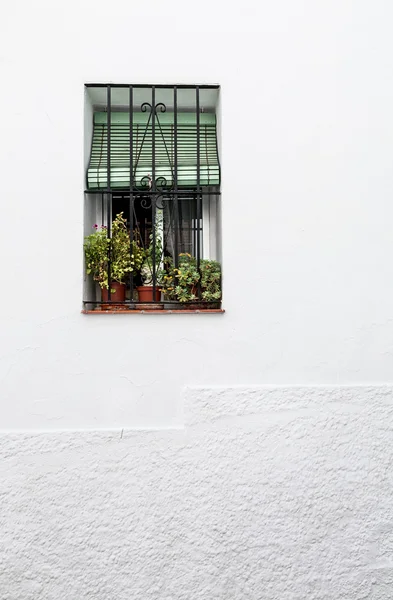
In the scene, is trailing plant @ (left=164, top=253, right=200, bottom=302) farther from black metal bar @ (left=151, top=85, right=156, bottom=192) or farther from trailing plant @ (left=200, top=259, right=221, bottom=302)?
black metal bar @ (left=151, top=85, right=156, bottom=192)

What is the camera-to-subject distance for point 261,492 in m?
3.79

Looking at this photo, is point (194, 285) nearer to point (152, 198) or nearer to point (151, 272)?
point (151, 272)

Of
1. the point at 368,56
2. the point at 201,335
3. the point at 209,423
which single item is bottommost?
the point at 209,423

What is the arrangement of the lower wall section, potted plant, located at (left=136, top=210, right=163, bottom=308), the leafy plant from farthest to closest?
potted plant, located at (left=136, top=210, right=163, bottom=308) < the leafy plant < the lower wall section

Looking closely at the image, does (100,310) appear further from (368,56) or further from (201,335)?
(368,56)

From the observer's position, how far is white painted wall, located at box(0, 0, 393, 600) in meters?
3.73

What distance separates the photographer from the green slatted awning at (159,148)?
418 centimetres

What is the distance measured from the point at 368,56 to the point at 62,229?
8.42 ft

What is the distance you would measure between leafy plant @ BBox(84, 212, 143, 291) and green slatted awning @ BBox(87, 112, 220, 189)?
39 cm

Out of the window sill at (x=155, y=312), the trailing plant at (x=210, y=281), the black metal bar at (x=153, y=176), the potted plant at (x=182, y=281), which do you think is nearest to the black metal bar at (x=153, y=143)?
the black metal bar at (x=153, y=176)

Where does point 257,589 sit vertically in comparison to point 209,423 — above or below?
below

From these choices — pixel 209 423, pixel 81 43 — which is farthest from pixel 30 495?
pixel 81 43

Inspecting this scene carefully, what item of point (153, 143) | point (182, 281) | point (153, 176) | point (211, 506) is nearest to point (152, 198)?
point (153, 176)

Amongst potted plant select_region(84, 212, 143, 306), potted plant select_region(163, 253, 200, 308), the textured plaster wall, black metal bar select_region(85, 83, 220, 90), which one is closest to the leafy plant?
potted plant select_region(84, 212, 143, 306)
